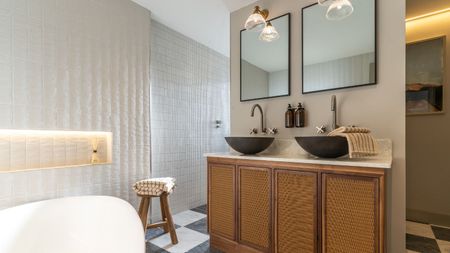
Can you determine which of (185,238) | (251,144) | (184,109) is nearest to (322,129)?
(251,144)

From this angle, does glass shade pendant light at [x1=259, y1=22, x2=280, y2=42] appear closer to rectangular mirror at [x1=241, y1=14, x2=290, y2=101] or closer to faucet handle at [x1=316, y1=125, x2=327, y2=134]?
rectangular mirror at [x1=241, y1=14, x2=290, y2=101]

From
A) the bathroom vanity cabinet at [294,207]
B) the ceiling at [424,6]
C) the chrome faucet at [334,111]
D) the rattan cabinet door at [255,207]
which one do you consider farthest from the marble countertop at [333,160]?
the ceiling at [424,6]

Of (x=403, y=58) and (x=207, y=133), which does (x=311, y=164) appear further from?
(x=207, y=133)

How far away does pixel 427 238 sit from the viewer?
2.17 metres

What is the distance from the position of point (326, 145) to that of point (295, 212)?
51 centimetres

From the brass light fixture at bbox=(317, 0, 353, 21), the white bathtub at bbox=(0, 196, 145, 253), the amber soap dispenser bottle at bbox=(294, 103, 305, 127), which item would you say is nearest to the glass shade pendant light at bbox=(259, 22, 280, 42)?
the brass light fixture at bbox=(317, 0, 353, 21)

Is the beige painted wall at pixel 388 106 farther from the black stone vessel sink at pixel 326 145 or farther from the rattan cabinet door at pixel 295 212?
the rattan cabinet door at pixel 295 212

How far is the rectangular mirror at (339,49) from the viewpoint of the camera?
5.53 feet

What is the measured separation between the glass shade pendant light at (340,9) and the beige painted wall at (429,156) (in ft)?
6.06

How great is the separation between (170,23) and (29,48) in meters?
1.52

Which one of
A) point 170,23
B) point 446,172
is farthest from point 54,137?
point 446,172

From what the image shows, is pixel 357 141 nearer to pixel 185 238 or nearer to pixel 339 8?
pixel 339 8

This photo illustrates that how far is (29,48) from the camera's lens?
1.69 metres

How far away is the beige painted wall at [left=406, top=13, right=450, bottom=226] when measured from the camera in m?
2.45
